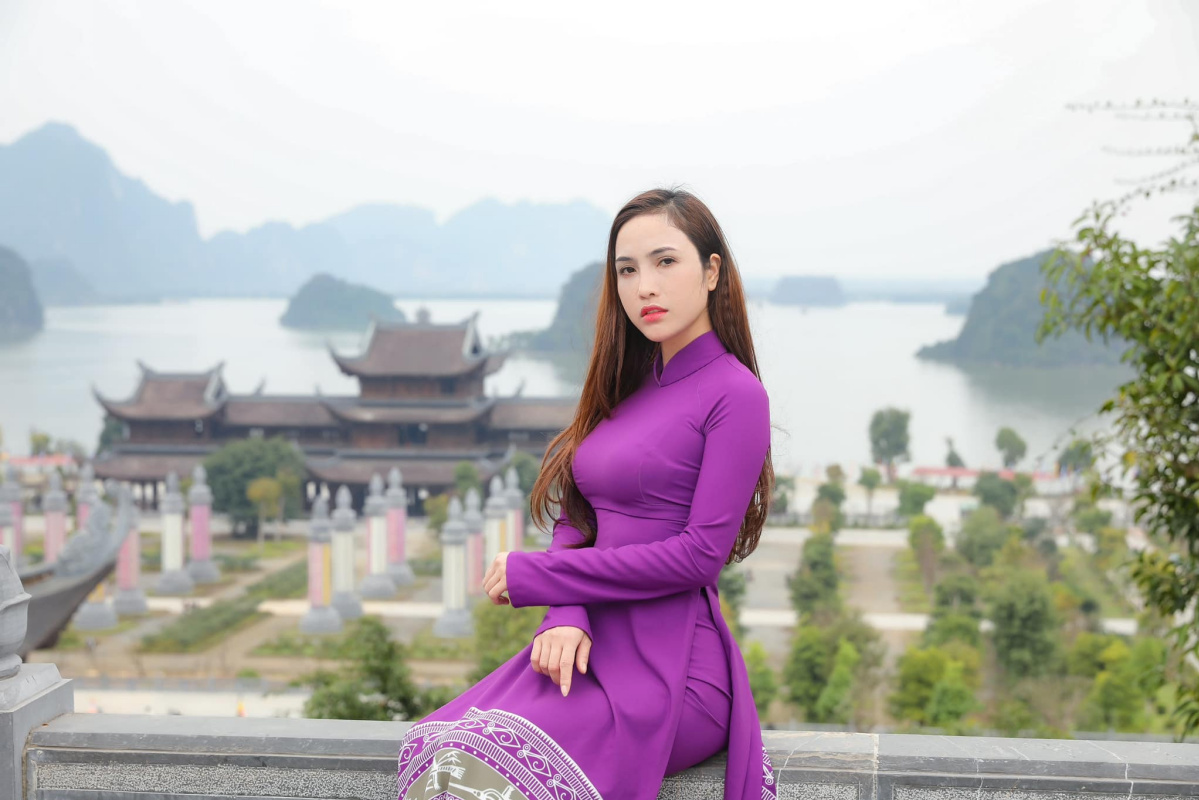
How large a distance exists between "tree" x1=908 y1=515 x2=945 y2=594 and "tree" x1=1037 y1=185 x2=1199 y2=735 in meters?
13.1

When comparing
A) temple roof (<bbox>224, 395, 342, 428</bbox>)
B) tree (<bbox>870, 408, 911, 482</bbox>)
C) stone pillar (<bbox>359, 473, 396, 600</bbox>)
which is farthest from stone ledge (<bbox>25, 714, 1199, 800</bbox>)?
tree (<bbox>870, 408, 911, 482</bbox>)

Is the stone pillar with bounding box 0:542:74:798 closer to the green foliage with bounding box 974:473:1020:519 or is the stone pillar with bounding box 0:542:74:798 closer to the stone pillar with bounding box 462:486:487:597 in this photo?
the stone pillar with bounding box 462:486:487:597

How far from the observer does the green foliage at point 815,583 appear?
12859 millimetres

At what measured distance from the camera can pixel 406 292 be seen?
3033 cm

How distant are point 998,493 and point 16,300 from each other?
21974 mm

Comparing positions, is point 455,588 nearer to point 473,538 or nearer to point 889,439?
point 473,538

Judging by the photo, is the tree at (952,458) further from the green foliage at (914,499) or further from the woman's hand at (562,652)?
the woman's hand at (562,652)

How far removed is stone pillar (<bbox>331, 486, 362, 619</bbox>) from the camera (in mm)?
12312

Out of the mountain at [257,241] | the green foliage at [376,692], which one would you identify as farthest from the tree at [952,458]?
the green foliage at [376,692]

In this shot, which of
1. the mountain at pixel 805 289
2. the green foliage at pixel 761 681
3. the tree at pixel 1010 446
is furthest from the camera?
the mountain at pixel 805 289

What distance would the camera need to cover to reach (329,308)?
91.1 feet

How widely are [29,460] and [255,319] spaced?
908 cm

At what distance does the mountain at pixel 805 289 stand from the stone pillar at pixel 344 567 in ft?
57.7

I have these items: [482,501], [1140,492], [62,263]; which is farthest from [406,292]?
[1140,492]
